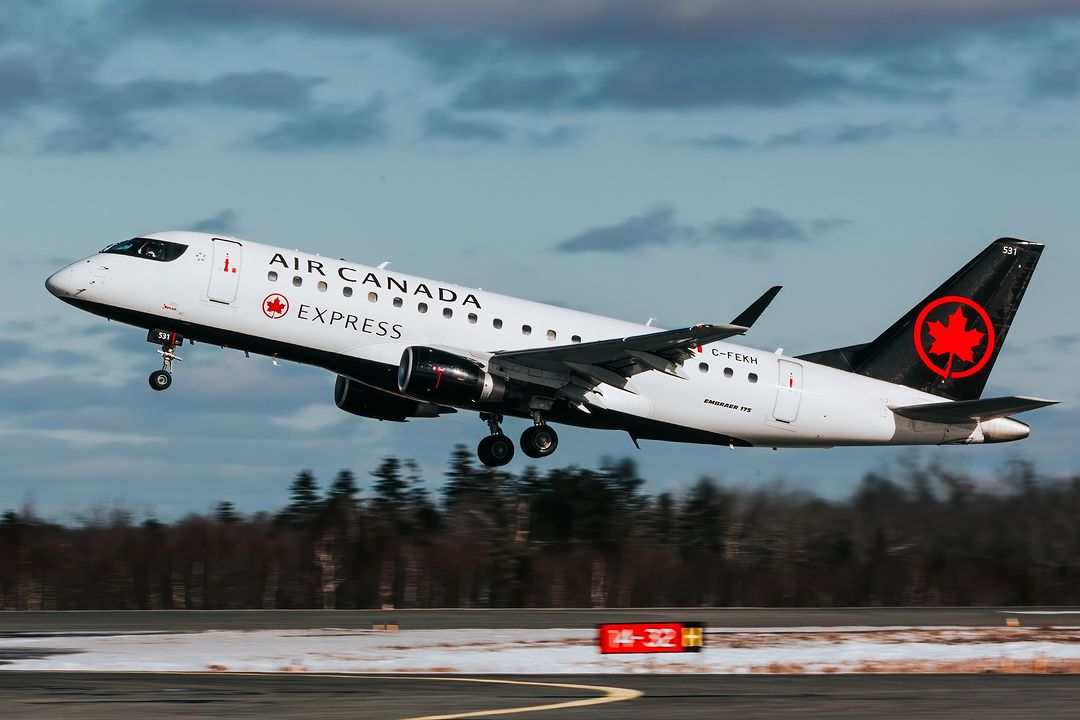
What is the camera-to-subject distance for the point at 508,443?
43344 mm

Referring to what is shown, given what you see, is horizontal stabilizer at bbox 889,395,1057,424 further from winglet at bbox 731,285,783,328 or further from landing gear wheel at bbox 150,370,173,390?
landing gear wheel at bbox 150,370,173,390

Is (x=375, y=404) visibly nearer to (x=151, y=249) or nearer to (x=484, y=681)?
(x=151, y=249)

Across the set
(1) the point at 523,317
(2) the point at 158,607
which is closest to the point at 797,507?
(1) the point at 523,317

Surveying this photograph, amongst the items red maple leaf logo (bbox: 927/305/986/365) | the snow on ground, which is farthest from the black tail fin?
the snow on ground

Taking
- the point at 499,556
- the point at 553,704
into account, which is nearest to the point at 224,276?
the point at 553,704

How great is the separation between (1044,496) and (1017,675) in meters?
24.2

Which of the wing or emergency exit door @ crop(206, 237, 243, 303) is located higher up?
emergency exit door @ crop(206, 237, 243, 303)

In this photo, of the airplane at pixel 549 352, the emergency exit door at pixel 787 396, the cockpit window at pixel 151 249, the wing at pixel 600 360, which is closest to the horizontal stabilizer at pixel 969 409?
the airplane at pixel 549 352

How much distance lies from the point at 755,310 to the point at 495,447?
9952mm

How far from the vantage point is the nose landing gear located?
141ft

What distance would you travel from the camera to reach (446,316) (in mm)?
40094

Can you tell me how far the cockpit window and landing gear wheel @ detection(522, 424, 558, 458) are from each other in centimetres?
1087

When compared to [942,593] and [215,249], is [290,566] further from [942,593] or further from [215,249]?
[215,249]

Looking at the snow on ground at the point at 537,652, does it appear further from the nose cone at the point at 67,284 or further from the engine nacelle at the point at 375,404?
the nose cone at the point at 67,284
